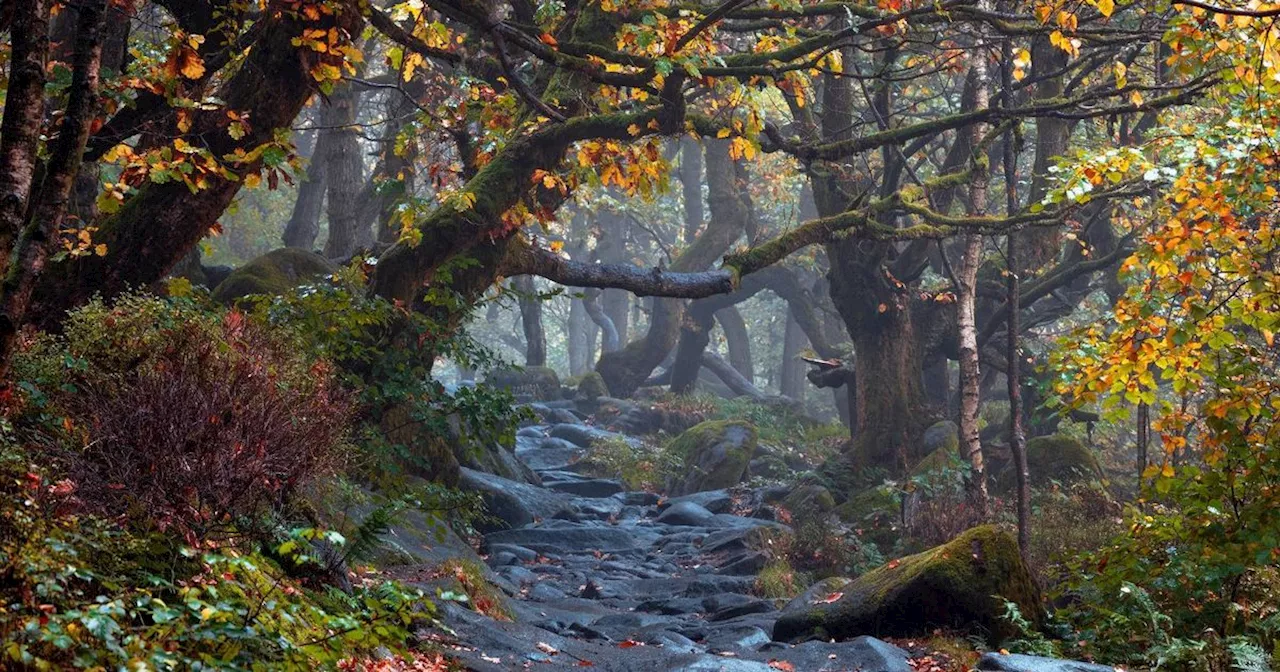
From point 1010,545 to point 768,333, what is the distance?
41309 mm

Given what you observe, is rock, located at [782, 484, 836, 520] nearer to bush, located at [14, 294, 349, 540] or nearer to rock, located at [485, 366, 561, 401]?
bush, located at [14, 294, 349, 540]

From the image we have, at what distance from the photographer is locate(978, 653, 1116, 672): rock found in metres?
6.15

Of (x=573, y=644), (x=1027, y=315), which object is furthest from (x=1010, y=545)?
(x=1027, y=315)

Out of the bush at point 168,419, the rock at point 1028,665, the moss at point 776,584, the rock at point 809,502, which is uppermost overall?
the bush at point 168,419

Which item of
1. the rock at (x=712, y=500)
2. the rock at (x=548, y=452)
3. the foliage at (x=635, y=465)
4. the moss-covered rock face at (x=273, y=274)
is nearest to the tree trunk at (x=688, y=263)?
the rock at (x=548, y=452)

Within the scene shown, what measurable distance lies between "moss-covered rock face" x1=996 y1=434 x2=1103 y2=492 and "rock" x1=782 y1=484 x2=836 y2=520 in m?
2.96

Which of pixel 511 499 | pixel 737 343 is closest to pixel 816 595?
pixel 511 499

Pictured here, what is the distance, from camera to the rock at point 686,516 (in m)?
16.6

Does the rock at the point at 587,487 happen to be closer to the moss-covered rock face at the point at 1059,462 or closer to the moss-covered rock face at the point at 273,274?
the moss-covered rock face at the point at 273,274

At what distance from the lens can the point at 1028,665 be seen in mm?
6195

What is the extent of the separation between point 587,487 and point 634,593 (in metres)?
7.70

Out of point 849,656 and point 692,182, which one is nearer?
point 849,656

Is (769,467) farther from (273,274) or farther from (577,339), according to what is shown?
(577,339)

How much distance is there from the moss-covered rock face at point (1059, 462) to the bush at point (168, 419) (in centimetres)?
1296
